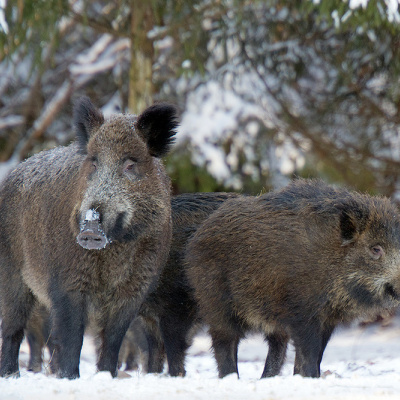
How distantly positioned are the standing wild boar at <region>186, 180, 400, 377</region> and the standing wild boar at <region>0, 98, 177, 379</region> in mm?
571

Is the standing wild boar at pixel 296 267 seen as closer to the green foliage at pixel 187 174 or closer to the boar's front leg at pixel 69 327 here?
the boar's front leg at pixel 69 327

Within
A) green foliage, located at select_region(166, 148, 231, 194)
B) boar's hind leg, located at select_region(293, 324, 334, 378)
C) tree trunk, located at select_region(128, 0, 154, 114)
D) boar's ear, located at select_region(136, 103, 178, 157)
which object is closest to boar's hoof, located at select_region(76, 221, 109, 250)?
boar's ear, located at select_region(136, 103, 178, 157)

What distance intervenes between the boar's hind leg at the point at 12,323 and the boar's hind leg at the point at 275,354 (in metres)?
2.24

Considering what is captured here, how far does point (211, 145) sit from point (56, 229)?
19.9ft

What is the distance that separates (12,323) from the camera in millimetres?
6262

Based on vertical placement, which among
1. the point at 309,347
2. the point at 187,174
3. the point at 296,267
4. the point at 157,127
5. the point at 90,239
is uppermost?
the point at 187,174

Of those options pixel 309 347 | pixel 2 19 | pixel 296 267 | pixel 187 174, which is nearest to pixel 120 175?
pixel 296 267

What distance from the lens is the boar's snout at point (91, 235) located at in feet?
16.5

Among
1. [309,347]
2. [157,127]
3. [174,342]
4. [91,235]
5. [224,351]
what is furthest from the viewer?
[174,342]

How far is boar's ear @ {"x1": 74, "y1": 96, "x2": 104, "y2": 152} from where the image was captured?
6.07 meters

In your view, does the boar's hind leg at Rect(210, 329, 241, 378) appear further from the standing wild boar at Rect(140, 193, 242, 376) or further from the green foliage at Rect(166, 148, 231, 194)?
the green foliage at Rect(166, 148, 231, 194)

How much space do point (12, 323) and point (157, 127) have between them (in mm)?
2186

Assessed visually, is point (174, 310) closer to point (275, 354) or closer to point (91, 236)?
point (275, 354)

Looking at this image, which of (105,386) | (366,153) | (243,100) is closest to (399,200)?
(366,153)
